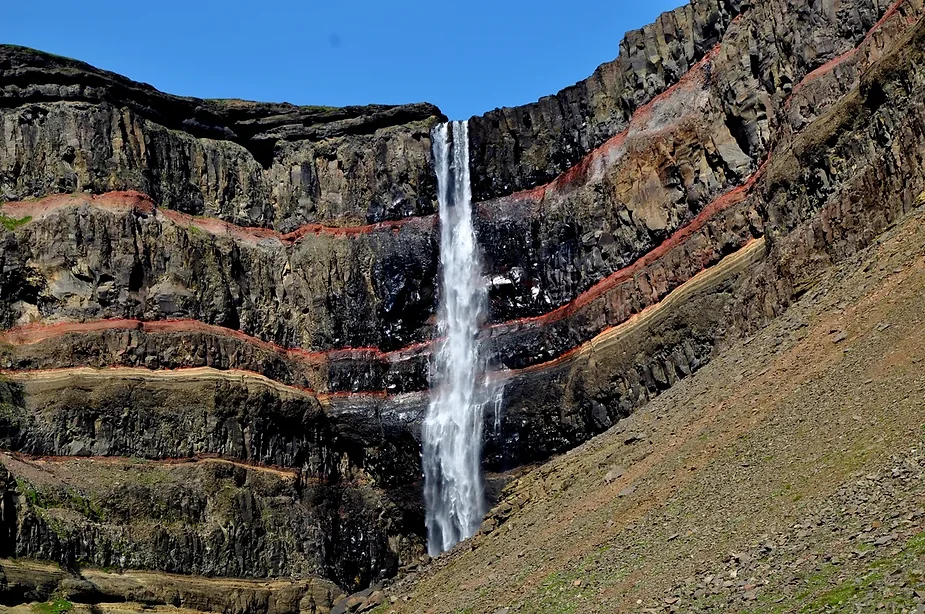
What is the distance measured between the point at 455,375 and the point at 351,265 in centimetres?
895

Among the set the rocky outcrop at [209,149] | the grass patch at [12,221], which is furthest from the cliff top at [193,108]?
the grass patch at [12,221]

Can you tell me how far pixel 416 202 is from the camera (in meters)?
62.5

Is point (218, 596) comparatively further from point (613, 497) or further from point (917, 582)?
point (917, 582)

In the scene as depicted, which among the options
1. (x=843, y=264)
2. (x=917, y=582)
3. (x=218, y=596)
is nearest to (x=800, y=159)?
(x=843, y=264)

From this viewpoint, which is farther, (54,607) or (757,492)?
(54,607)

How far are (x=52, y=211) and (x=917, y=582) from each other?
4730 cm

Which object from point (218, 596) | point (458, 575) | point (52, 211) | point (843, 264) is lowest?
point (458, 575)

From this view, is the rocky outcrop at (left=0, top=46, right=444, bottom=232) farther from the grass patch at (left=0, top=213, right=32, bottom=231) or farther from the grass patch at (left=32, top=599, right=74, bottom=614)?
the grass patch at (left=32, top=599, right=74, bottom=614)

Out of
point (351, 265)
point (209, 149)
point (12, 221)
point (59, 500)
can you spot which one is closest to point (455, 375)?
point (351, 265)

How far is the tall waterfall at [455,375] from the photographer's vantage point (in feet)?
177

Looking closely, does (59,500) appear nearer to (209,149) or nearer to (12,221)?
(12,221)

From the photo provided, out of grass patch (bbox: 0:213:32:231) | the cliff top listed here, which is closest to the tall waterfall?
the cliff top

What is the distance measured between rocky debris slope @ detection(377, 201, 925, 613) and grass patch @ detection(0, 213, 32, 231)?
2904 centimetres

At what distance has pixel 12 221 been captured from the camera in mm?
55625
